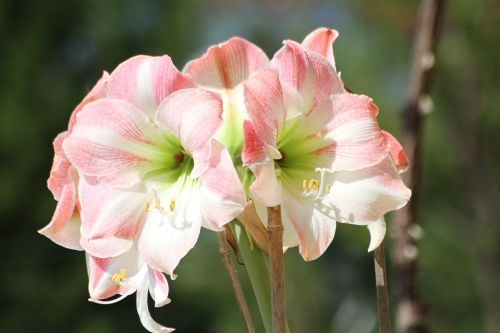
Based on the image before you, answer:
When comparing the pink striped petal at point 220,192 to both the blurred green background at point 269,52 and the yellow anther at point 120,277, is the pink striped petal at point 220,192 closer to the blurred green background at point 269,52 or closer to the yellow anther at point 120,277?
the yellow anther at point 120,277

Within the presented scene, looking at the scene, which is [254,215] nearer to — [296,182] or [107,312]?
[296,182]

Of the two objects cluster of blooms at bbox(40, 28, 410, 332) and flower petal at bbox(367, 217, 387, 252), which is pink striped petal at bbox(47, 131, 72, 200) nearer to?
cluster of blooms at bbox(40, 28, 410, 332)

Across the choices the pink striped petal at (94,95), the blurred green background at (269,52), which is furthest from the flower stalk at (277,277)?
the blurred green background at (269,52)

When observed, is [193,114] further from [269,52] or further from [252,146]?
[269,52]

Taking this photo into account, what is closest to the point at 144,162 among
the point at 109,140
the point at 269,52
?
the point at 109,140

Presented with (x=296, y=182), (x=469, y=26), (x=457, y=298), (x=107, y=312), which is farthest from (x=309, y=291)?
(x=296, y=182)

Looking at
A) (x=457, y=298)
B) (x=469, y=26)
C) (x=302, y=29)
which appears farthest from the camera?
(x=302, y=29)

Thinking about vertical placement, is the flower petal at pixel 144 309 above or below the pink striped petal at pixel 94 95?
below
